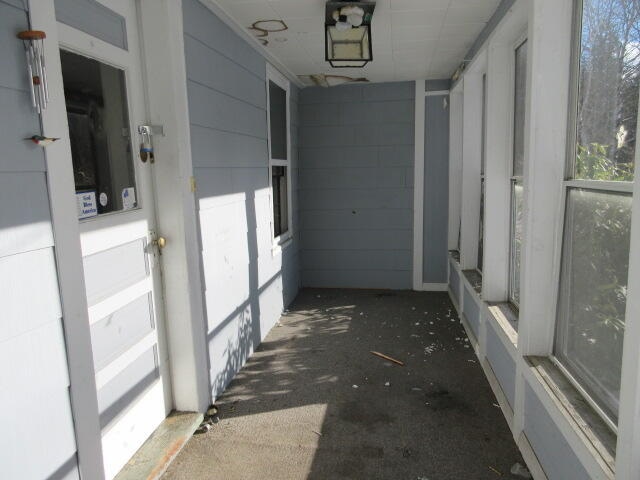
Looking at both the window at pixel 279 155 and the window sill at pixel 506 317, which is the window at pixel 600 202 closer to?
the window sill at pixel 506 317

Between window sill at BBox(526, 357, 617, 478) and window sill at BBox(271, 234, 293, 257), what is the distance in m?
2.68

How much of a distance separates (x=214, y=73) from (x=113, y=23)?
0.85 meters

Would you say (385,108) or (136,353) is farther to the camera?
(385,108)

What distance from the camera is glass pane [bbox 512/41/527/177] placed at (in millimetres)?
2896

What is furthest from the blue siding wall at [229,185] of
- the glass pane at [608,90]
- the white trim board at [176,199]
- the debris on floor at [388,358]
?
the glass pane at [608,90]

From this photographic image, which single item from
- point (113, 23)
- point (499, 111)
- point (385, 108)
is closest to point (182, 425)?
point (113, 23)

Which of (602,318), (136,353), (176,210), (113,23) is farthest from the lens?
(176,210)

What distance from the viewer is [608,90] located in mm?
1698

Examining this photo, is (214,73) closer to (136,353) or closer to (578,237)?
Answer: (136,353)

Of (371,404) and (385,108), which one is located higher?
(385,108)

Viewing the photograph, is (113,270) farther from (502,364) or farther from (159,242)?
(502,364)

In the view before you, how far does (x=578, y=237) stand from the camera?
1.92 metres

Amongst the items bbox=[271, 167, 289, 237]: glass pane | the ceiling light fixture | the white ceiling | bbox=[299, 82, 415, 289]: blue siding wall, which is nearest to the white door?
the white ceiling

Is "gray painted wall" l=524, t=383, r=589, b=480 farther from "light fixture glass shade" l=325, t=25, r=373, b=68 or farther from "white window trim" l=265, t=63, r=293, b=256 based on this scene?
"white window trim" l=265, t=63, r=293, b=256
